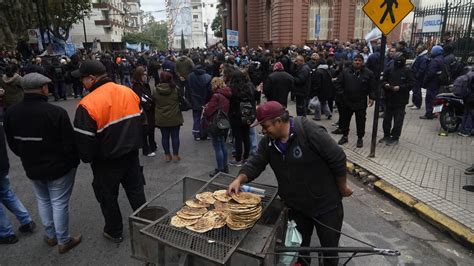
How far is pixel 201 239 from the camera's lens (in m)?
2.58

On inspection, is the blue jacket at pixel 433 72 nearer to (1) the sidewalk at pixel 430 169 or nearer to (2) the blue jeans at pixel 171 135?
(1) the sidewalk at pixel 430 169

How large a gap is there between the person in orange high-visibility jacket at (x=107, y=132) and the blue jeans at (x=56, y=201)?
34 cm

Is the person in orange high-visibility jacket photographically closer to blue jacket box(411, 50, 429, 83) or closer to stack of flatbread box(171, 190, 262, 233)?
stack of flatbread box(171, 190, 262, 233)

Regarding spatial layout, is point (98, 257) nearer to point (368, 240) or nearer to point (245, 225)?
point (245, 225)

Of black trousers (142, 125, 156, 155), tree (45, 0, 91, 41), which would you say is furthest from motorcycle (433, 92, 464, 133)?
tree (45, 0, 91, 41)

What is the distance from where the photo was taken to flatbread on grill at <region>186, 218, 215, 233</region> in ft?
A: 8.85

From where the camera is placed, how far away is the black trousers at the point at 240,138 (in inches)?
250

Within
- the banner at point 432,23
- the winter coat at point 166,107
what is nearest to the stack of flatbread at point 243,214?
the winter coat at point 166,107

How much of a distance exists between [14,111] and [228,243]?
270 cm

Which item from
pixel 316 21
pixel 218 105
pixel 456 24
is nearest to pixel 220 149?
pixel 218 105

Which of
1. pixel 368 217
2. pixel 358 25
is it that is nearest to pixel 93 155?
pixel 368 217

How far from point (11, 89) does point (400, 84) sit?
34.5 ft

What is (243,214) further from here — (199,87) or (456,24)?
(456,24)

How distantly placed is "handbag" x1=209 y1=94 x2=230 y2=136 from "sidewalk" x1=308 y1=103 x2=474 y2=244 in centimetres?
270
